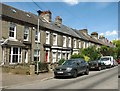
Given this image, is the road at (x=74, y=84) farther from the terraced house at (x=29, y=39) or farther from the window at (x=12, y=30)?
the window at (x=12, y=30)

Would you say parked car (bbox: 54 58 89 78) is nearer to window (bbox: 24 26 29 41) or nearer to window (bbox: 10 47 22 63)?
window (bbox: 10 47 22 63)

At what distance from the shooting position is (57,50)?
3694 cm

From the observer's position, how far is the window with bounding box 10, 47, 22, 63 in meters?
26.6

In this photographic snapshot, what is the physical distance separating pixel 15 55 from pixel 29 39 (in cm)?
357

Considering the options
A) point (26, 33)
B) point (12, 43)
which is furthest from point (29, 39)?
point (12, 43)

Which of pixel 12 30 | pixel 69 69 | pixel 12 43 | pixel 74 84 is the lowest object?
pixel 74 84

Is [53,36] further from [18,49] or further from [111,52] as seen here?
[111,52]

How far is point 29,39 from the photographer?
98.9ft

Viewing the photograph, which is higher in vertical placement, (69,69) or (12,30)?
(12,30)

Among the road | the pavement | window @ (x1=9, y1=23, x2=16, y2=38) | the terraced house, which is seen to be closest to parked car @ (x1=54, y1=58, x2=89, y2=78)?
the pavement

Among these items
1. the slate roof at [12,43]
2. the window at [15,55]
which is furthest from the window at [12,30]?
the window at [15,55]

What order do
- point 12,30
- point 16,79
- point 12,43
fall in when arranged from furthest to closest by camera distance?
point 12,30
point 12,43
point 16,79

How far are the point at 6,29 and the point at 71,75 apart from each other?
32.3 feet

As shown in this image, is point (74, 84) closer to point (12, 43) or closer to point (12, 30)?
point (12, 43)
